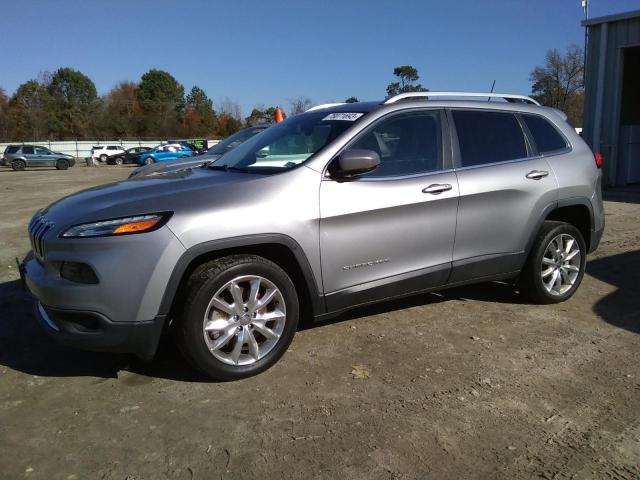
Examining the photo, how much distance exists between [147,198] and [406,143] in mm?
1945

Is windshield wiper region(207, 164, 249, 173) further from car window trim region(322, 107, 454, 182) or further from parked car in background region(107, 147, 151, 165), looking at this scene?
parked car in background region(107, 147, 151, 165)

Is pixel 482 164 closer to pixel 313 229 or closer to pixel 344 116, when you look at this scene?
pixel 344 116

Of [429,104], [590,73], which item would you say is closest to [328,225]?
[429,104]

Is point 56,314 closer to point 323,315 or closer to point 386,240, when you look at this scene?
point 323,315

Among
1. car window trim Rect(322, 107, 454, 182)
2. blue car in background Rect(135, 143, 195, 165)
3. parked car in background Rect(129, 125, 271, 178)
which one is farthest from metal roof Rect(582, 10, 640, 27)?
blue car in background Rect(135, 143, 195, 165)

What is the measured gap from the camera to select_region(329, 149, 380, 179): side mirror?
11.8 ft

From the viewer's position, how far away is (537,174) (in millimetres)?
4625


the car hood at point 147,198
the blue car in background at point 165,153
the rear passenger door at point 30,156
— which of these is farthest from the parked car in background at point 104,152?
the car hood at point 147,198

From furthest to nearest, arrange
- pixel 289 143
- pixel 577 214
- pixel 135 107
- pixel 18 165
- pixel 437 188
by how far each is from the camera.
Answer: pixel 135 107, pixel 18 165, pixel 577 214, pixel 289 143, pixel 437 188

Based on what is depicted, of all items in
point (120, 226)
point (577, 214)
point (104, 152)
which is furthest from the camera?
point (104, 152)

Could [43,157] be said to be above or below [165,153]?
below

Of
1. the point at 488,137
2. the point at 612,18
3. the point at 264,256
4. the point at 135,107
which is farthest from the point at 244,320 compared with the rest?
the point at 135,107

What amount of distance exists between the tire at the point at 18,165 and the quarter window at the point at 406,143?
36.8 meters

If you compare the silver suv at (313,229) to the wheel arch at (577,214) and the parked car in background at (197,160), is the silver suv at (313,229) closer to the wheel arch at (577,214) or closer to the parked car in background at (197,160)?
the wheel arch at (577,214)
